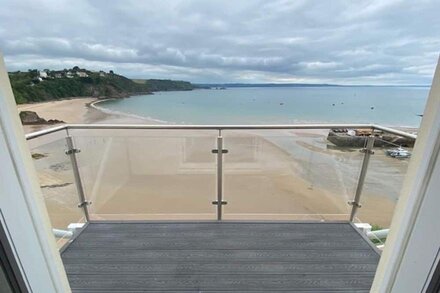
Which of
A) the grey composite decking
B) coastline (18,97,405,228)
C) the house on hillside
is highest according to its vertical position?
the house on hillside

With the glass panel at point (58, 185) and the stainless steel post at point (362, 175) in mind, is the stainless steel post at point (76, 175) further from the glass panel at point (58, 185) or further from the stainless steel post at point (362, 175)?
the stainless steel post at point (362, 175)

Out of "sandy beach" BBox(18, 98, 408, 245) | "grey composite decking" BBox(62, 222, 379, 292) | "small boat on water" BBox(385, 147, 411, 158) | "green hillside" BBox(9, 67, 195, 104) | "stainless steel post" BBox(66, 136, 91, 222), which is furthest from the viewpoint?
"green hillside" BBox(9, 67, 195, 104)

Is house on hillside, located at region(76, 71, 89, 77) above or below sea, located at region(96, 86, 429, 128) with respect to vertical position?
above

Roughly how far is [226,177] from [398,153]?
155 centimetres

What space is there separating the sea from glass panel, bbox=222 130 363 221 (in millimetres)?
11663

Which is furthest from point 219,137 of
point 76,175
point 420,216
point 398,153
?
point 420,216

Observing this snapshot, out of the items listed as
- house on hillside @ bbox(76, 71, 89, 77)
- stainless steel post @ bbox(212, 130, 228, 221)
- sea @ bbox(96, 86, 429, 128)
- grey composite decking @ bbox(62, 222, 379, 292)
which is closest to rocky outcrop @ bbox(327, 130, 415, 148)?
grey composite decking @ bbox(62, 222, 379, 292)

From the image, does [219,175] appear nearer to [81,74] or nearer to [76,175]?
[76,175]

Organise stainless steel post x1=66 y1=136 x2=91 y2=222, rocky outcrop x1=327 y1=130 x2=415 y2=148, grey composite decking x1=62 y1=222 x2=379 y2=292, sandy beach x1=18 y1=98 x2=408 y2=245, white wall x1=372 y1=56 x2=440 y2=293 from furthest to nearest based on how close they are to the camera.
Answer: sandy beach x1=18 y1=98 x2=408 y2=245 < stainless steel post x1=66 y1=136 x2=91 y2=222 < rocky outcrop x1=327 y1=130 x2=415 y2=148 < grey composite decking x1=62 y1=222 x2=379 y2=292 < white wall x1=372 y1=56 x2=440 y2=293

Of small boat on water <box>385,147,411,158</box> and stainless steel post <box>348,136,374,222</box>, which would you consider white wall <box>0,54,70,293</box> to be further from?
stainless steel post <box>348,136,374,222</box>

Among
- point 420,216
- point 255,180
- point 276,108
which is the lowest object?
point 276,108

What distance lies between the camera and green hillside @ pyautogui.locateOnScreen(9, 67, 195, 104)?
8.50ft

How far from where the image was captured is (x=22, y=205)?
82 centimetres

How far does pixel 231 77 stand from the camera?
8.57 m
